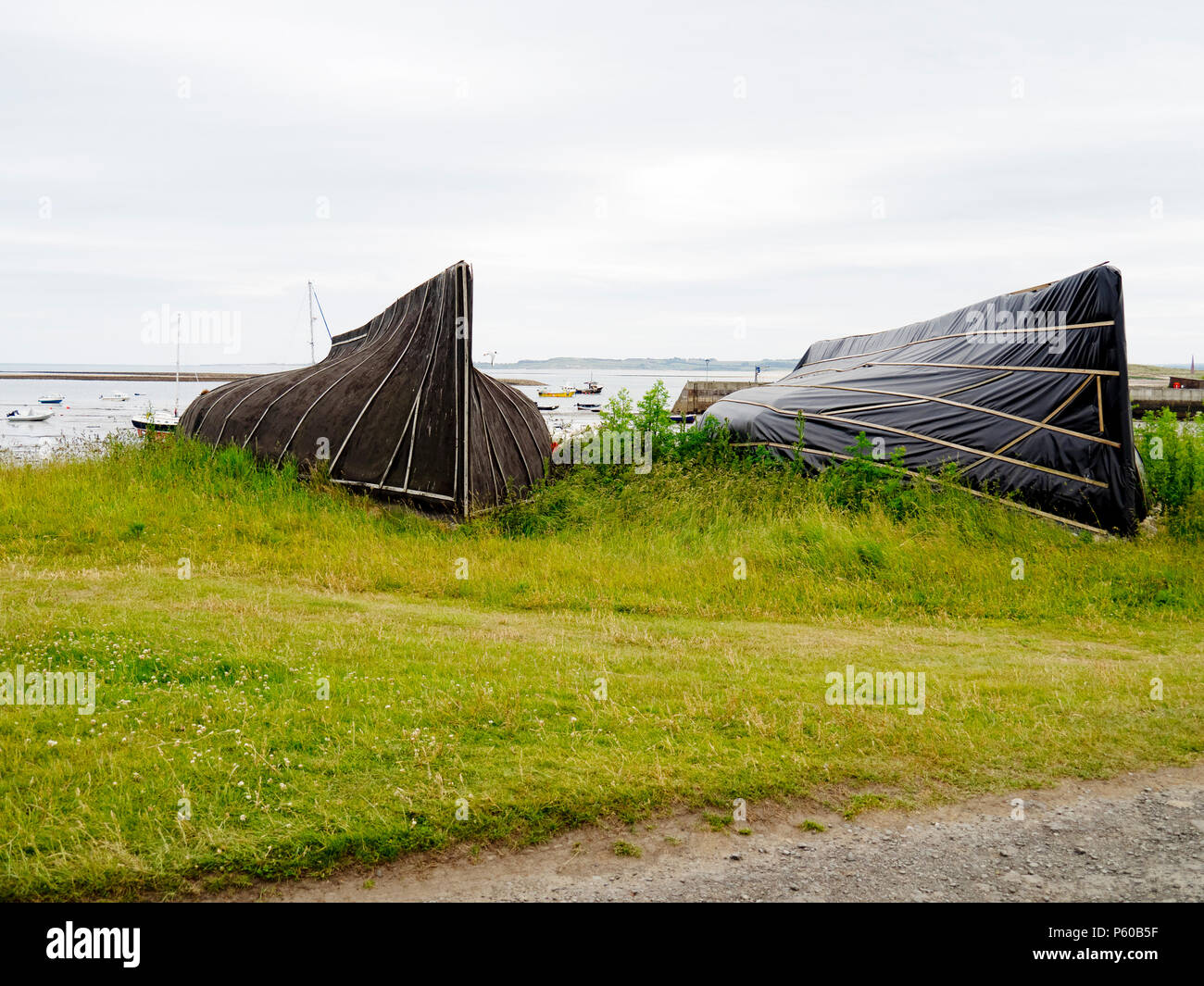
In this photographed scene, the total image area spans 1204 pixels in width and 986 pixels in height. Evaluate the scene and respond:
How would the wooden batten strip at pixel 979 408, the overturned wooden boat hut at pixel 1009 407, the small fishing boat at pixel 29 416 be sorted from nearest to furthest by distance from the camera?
1. the overturned wooden boat hut at pixel 1009 407
2. the wooden batten strip at pixel 979 408
3. the small fishing boat at pixel 29 416

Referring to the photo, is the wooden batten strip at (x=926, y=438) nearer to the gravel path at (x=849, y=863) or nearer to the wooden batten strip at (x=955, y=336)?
the wooden batten strip at (x=955, y=336)

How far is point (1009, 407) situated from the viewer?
1384cm

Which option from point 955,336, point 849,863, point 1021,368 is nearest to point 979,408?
point 1021,368

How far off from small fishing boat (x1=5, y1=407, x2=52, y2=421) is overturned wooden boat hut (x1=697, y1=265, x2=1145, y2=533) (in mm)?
85699

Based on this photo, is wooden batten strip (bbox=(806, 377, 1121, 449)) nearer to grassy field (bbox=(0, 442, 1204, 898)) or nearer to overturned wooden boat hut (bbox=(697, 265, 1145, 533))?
overturned wooden boat hut (bbox=(697, 265, 1145, 533))

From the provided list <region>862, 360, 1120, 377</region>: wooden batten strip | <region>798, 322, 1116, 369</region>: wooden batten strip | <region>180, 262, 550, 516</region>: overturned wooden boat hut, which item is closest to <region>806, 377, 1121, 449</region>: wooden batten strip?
<region>862, 360, 1120, 377</region>: wooden batten strip

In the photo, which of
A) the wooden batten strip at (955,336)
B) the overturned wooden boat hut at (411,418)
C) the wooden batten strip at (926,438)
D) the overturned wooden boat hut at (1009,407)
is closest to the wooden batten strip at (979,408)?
the overturned wooden boat hut at (1009,407)

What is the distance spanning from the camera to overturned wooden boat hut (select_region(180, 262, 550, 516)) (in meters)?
14.5

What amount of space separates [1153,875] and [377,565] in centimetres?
908

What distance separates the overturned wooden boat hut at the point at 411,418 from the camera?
47.6 ft

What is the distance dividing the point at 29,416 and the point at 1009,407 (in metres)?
90.9

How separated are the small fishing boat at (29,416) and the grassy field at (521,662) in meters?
81.0

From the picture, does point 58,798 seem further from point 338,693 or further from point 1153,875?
point 1153,875
